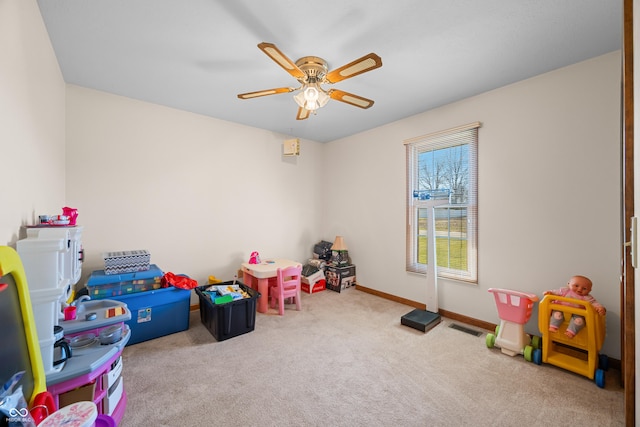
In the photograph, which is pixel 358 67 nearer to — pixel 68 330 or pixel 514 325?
pixel 68 330

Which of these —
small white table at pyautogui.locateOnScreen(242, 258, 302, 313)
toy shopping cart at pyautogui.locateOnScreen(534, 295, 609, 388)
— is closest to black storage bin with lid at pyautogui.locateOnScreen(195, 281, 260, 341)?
small white table at pyautogui.locateOnScreen(242, 258, 302, 313)

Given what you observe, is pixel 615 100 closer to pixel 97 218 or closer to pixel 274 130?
pixel 274 130

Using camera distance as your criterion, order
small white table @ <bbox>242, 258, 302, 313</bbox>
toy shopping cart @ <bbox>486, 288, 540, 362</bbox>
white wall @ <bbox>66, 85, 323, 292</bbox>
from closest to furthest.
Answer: toy shopping cart @ <bbox>486, 288, 540, 362</bbox>
white wall @ <bbox>66, 85, 323, 292</bbox>
small white table @ <bbox>242, 258, 302, 313</bbox>

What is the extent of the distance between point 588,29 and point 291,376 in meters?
3.21

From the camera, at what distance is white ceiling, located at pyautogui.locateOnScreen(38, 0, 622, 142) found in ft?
5.46

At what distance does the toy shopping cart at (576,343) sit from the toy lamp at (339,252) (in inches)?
99.7

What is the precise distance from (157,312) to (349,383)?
1.90 meters

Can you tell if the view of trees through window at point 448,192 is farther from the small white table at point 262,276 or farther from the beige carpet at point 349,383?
the small white table at point 262,276

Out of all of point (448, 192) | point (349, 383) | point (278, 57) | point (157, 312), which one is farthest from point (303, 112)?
point (157, 312)

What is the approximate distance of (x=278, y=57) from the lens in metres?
1.69

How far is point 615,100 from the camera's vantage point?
83.3 inches

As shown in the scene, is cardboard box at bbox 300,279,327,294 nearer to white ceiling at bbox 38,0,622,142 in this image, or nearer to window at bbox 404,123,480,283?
window at bbox 404,123,480,283

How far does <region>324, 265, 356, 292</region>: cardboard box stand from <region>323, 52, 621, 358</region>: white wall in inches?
35.1

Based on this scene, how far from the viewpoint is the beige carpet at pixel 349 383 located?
1.64 meters
